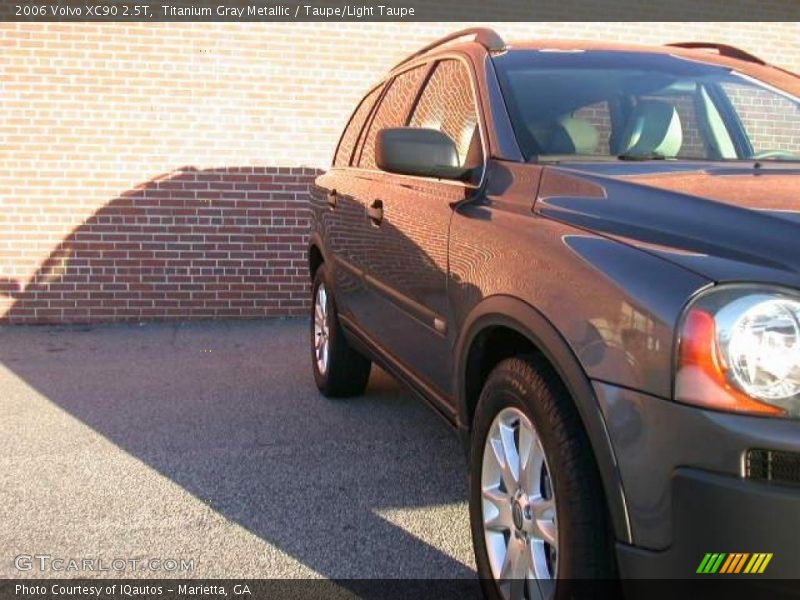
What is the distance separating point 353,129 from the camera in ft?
18.9

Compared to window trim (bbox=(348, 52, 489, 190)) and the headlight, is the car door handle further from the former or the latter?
the headlight

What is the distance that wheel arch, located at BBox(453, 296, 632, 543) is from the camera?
2215mm

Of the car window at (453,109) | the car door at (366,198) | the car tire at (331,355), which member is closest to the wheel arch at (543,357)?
the car window at (453,109)

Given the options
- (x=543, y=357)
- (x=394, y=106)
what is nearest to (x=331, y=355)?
(x=394, y=106)

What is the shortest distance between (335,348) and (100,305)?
368 cm

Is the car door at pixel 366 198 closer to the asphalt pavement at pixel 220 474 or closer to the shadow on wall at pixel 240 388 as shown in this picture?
the shadow on wall at pixel 240 388

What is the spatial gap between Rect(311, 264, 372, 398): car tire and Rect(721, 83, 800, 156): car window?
2.44m

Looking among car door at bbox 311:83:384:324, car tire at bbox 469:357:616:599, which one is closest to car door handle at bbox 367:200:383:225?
car door at bbox 311:83:384:324

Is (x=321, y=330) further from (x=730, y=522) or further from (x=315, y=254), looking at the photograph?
(x=730, y=522)

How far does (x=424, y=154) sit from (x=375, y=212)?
1002mm

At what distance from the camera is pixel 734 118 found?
3.87 meters

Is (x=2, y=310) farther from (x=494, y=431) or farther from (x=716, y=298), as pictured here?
(x=716, y=298)

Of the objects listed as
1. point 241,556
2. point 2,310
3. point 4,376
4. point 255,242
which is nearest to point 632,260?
point 241,556
